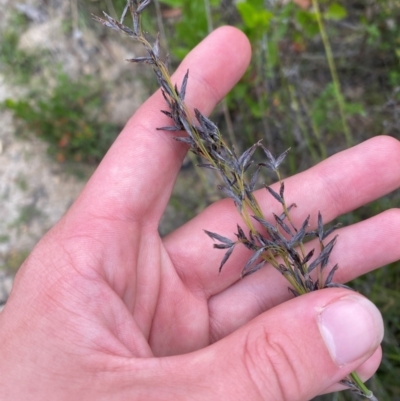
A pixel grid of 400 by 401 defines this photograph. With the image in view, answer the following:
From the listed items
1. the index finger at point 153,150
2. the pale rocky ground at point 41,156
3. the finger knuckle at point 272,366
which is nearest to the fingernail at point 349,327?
the finger knuckle at point 272,366

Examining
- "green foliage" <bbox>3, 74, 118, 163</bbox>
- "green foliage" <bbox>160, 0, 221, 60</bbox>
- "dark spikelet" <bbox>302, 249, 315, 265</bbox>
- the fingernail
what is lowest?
the fingernail

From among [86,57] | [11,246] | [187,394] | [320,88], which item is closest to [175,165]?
[187,394]

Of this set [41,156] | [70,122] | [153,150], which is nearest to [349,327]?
[153,150]

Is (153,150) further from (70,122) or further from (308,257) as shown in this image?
(70,122)

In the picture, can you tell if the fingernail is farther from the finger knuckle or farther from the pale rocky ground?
the pale rocky ground

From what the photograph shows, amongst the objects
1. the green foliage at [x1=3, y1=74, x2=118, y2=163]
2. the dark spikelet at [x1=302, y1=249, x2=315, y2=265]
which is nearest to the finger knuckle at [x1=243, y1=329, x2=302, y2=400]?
the dark spikelet at [x1=302, y1=249, x2=315, y2=265]

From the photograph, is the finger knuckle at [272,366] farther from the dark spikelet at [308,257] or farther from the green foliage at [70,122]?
the green foliage at [70,122]

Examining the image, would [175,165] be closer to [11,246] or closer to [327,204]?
[327,204]
